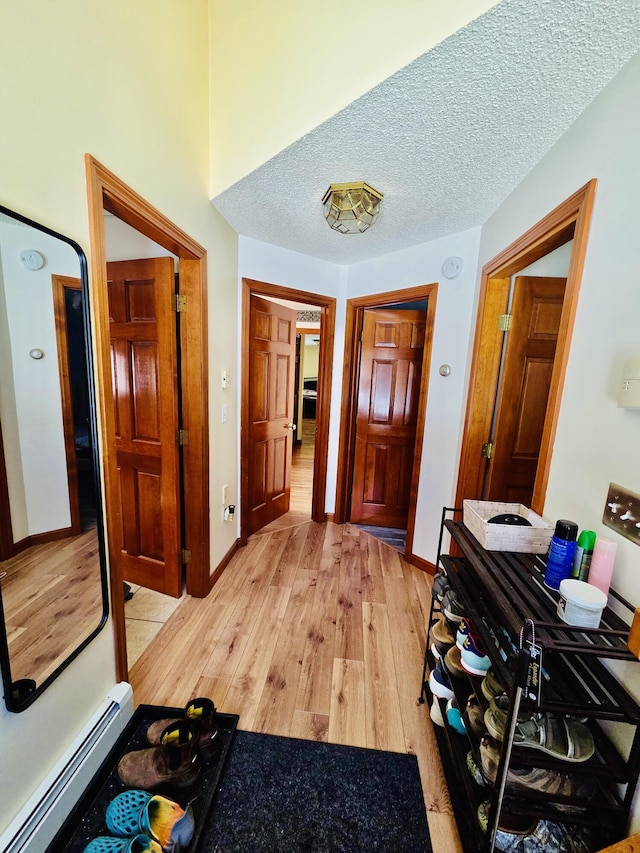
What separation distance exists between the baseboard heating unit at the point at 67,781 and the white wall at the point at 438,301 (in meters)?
1.99

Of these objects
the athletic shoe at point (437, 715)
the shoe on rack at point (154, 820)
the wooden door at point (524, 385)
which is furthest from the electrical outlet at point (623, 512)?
the shoe on rack at point (154, 820)

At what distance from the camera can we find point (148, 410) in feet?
6.38

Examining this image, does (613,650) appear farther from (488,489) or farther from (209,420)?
(209,420)

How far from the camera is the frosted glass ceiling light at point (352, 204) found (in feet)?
5.48

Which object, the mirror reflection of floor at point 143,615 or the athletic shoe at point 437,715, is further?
the mirror reflection of floor at point 143,615

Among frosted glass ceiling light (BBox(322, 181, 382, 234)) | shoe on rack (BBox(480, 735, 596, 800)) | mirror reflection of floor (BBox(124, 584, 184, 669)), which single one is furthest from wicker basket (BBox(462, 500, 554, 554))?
mirror reflection of floor (BBox(124, 584, 184, 669))

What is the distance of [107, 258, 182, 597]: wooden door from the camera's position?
1.83 meters

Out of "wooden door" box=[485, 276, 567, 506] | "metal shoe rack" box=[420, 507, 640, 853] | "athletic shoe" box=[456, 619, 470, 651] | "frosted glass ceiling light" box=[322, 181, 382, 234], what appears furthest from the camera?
"wooden door" box=[485, 276, 567, 506]

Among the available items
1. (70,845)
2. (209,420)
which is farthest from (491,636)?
(209,420)

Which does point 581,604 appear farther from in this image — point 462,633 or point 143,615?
point 143,615

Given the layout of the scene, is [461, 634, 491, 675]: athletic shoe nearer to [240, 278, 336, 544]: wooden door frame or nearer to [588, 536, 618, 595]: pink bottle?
[588, 536, 618, 595]: pink bottle

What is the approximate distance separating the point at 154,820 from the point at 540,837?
1.07 m

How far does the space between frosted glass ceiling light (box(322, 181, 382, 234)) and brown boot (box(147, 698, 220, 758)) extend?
239 centimetres

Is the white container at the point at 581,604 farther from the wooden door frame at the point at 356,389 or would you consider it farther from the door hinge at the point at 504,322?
the wooden door frame at the point at 356,389
